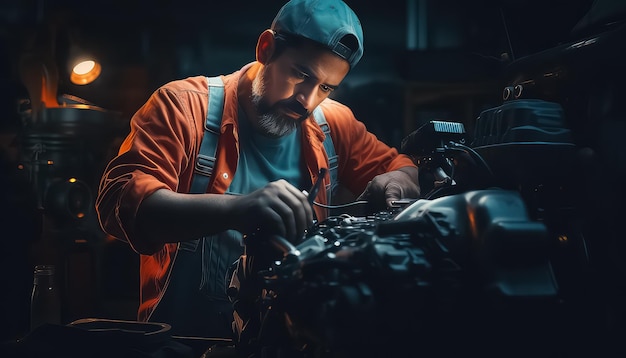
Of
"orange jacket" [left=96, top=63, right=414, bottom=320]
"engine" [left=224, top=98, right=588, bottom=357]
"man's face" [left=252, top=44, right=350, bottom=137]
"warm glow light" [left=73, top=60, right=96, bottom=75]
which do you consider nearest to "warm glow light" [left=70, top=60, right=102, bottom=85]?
"warm glow light" [left=73, top=60, right=96, bottom=75]

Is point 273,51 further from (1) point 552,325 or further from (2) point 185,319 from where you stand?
(1) point 552,325

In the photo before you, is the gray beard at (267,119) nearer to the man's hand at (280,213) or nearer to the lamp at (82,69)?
the man's hand at (280,213)

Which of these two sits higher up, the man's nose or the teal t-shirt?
the man's nose

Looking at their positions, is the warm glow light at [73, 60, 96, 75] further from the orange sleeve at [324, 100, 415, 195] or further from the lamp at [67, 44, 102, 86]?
the orange sleeve at [324, 100, 415, 195]

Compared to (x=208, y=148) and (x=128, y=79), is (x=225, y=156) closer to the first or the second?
(x=208, y=148)

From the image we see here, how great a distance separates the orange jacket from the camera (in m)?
0.92

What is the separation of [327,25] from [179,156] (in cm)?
34

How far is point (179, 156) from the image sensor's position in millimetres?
1027

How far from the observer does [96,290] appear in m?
1.70

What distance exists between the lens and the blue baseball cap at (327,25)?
1.00m

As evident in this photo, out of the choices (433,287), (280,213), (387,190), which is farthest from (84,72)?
(433,287)

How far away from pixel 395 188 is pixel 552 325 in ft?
1.54

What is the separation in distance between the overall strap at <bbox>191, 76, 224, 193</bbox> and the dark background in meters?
0.40

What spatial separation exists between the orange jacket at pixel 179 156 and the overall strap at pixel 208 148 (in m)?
0.01
